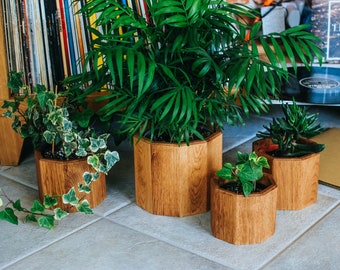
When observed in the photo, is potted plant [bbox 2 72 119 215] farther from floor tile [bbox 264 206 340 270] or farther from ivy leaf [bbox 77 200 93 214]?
floor tile [bbox 264 206 340 270]

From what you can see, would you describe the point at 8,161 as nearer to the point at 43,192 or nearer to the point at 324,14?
the point at 43,192

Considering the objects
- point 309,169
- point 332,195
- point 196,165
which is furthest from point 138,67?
point 332,195

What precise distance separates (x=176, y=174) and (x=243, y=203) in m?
0.22

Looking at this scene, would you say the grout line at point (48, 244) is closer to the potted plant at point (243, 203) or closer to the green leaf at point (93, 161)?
the green leaf at point (93, 161)

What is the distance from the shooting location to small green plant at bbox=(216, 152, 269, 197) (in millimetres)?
1420

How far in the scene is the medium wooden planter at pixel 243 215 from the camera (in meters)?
1.41

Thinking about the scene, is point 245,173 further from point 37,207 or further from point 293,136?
point 37,207

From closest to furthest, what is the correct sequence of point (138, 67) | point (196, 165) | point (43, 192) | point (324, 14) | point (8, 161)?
point (138, 67)
point (196, 165)
point (43, 192)
point (8, 161)
point (324, 14)

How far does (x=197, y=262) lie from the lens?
1.40m

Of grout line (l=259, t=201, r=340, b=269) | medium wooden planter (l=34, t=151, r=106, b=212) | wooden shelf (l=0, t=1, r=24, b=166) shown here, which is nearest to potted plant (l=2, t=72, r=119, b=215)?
medium wooden planter (l=34, t=151, r=106, b=212)

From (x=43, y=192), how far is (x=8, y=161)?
411 mm

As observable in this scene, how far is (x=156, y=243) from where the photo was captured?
58.9 inches

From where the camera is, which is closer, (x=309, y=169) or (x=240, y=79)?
(x=240, y=79)

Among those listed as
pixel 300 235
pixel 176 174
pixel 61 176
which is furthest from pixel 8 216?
pixel 300 235
